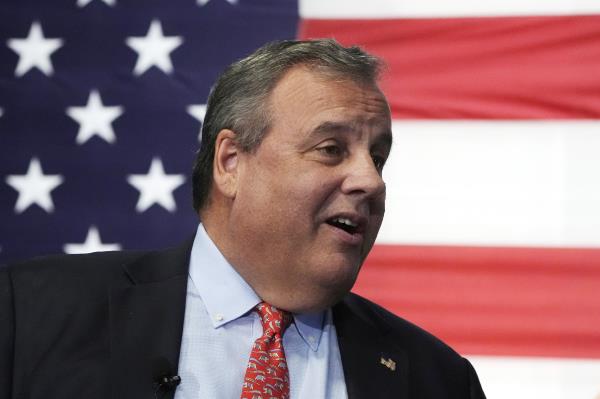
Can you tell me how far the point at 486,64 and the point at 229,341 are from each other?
5.28 feet

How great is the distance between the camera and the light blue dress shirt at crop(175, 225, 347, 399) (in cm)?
194

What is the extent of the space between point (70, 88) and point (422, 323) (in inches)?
55.7

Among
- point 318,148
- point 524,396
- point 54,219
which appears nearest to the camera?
point 318,148

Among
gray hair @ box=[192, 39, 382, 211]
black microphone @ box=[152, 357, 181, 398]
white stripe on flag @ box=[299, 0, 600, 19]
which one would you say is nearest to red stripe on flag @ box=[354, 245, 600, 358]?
white stripe on flag @ box=[299, 0, 600, 19]

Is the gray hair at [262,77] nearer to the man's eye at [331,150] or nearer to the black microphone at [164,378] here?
Result: the man's eye at [331,150]

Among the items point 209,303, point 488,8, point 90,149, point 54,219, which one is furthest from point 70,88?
point 209,303

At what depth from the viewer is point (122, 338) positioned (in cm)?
193

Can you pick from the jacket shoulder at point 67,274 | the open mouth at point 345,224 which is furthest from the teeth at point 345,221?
the jacket shoulder at point 67,274

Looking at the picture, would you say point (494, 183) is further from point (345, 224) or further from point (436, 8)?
point (345, 224)

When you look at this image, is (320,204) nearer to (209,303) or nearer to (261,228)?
(261,228)

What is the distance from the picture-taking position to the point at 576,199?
10.3 ft

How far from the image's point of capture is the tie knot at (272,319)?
2014 millimetres

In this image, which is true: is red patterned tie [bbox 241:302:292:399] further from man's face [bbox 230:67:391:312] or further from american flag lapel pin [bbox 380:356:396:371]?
american flag lapel pin [bbox 380:356:396:371]

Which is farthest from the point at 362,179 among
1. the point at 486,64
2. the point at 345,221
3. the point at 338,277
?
the point at 486,64
